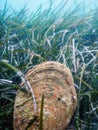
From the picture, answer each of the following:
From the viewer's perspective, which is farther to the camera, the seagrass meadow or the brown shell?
the seagrass meadow

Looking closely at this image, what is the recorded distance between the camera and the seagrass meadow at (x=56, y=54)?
117 centimetres

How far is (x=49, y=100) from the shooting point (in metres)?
0.98

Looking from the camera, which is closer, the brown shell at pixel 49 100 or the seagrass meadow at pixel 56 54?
the brown shell at pixel 49 100

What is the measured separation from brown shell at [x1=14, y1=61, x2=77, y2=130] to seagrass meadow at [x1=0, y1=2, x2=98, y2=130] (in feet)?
0.18

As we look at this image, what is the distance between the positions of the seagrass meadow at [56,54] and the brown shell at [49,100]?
55 mm

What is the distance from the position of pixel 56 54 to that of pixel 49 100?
22.4 inches

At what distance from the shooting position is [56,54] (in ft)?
4.98

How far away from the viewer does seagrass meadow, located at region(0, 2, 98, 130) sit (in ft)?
3.82

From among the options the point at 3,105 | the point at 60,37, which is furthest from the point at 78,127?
the point at 60,37

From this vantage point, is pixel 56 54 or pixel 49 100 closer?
pixel 49 100

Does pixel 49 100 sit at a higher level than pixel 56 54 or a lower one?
lower

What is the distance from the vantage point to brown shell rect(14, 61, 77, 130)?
36.6 inches

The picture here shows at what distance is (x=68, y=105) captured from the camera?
986 mm

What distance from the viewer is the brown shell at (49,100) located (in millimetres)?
930
